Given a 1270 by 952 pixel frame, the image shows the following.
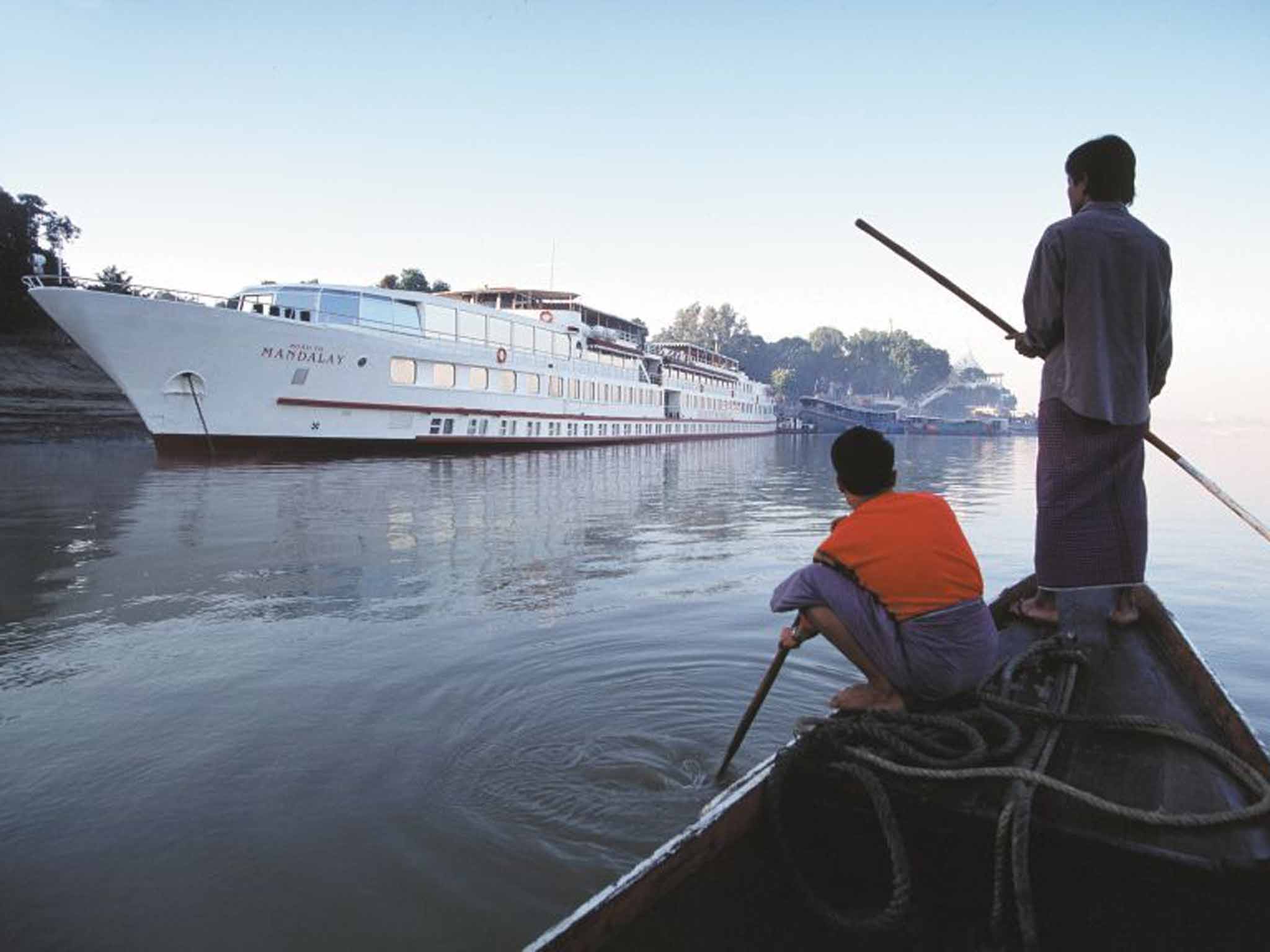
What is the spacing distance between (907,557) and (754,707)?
A: 2.95 feet

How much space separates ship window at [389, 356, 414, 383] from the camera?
71.6ft

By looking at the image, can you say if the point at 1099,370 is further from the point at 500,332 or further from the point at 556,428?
the point at 556,428

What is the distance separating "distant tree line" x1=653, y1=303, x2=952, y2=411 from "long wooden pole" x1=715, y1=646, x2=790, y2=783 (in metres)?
99.7

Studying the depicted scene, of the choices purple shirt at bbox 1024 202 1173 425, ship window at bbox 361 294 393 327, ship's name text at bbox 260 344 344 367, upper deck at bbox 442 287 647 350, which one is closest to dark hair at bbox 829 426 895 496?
purple shirt at bbox 1024 202 1173 425

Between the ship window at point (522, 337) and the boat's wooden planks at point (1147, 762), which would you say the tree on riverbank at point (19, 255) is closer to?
the ship window at point (522, 337)

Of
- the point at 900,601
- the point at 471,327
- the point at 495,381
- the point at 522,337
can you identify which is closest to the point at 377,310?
the point at 471,327

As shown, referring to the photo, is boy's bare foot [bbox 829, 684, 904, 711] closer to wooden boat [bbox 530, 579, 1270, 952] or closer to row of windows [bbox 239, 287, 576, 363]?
wooden boat [bbox 530, 579, 1270, 952]

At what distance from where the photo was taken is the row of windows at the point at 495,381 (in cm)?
2248

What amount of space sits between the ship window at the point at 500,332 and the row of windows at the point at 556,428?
2730mm

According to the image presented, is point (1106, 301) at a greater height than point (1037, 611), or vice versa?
point (1106, 301)

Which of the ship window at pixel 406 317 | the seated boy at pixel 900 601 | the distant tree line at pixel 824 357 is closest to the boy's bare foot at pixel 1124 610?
the seated boy at pixel 900 601

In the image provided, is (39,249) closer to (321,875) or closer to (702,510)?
(702,510)

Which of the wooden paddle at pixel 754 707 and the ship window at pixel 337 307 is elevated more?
the ship window at pixel 337 307

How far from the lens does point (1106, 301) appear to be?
3158mm
